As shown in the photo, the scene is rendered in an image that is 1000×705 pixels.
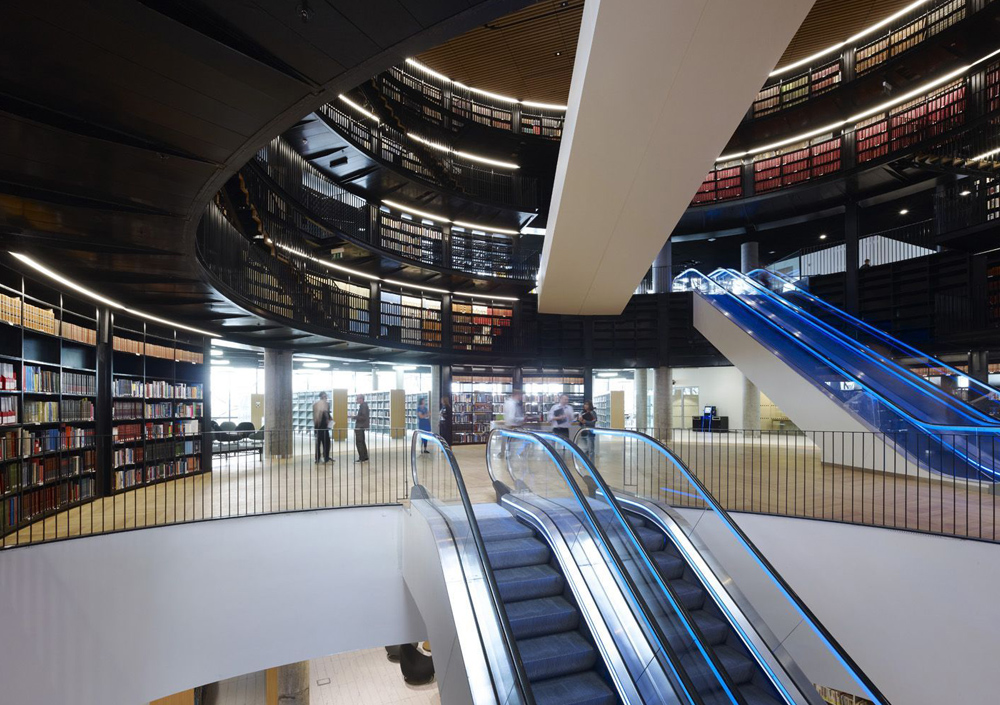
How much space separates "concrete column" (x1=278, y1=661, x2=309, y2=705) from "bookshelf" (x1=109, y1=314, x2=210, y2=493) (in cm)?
381

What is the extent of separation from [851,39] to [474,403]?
1221 cm

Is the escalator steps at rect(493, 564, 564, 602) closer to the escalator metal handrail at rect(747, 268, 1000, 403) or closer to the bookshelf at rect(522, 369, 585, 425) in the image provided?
the escalator metal handrail at rect(747, 268, 1000, 403)

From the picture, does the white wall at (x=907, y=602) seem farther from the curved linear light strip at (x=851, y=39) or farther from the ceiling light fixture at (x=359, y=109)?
the ceiling light fixture at (x=359, y=109)

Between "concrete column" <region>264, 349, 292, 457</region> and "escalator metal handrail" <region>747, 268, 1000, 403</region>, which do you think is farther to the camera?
"concrete column" <region>264, 349, 292, 457</region>

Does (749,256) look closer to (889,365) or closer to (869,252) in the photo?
(869,252)

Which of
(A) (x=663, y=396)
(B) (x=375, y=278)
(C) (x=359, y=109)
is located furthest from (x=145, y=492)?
(A) (x=663, y=396)

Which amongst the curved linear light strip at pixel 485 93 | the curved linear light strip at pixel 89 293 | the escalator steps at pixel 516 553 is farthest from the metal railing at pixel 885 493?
the curved linear light strip at pixel 485 93

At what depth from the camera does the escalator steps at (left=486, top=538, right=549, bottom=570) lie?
5.01 meters

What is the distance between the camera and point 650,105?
4.59 m

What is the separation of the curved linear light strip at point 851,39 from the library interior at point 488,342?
8cm

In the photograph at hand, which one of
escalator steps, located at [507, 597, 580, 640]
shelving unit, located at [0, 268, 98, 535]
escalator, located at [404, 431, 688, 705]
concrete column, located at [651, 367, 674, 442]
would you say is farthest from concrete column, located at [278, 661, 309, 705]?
concrete column, located at [651, 367, 674, 442]

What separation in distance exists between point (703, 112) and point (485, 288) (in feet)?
33.3

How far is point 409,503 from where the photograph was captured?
255 inches

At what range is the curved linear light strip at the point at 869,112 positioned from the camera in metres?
10.4
